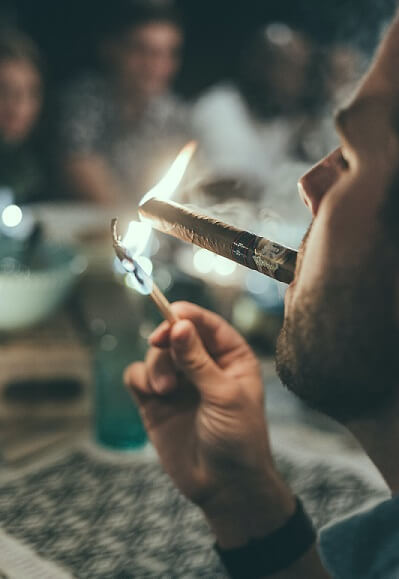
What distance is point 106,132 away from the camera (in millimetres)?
5363

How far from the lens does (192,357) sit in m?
1.04

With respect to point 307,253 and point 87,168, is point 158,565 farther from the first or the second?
point 87,168

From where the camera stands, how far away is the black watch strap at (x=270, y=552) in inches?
39.5

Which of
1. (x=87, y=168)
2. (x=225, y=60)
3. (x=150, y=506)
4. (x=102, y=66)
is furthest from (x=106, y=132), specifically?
(x=150, y=506)

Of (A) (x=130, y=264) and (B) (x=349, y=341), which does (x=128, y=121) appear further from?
(B) (x=349, y=341)

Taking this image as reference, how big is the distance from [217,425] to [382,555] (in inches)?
13.9

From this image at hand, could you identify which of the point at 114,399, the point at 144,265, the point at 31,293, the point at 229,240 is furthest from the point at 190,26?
the point at 229,240

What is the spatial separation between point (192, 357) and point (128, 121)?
4.67 m

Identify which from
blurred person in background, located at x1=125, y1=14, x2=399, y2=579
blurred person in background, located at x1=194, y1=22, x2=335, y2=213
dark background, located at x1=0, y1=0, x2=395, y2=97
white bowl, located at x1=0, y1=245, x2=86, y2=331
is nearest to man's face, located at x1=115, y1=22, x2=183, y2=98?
blurred person in background, located at x1=194, y1=22, x2=335, y2=213

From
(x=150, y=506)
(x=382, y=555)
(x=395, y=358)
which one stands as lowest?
(x=150, y=506)

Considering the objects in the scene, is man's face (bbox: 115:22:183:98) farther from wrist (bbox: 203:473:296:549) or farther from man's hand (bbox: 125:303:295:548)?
wrist (bbox: 203:473:296:549)

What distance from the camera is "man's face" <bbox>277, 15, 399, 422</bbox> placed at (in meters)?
→ 0.73

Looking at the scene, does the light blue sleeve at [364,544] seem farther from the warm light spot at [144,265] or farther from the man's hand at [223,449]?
the warm light spot at [144,265]

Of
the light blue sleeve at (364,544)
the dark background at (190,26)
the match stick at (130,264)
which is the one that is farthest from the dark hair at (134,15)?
the light blue sleeve at (364,544)
